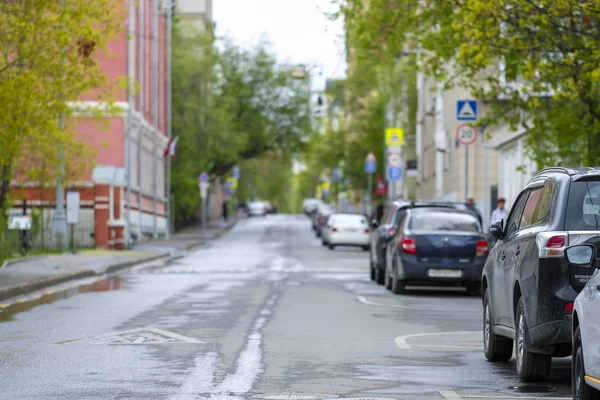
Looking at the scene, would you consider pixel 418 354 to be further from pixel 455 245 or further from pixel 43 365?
pixel 455 245

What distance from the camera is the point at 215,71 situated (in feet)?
264

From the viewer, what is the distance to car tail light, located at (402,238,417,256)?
2470 centimetres

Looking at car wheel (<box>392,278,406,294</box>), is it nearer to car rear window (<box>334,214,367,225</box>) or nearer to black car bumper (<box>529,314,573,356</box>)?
black car bumper (<box>529,314,573,356</box>)

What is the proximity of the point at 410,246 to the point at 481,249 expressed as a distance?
→ 124 centimetres

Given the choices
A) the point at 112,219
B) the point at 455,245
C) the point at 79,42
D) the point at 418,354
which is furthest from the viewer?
the point at 112,219

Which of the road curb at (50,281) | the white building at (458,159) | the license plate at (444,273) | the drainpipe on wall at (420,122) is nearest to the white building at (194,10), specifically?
the drainpipe on wall at (420,122)

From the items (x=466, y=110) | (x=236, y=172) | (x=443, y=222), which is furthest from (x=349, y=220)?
(x=236, y=172)

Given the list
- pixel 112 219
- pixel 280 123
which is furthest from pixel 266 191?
pixel 112 219

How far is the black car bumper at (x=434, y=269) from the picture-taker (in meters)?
24.7

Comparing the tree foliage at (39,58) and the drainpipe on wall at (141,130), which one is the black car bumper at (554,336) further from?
the drainpipe on wall at (141,130)

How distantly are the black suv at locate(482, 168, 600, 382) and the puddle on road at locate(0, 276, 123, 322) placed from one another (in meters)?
8.35

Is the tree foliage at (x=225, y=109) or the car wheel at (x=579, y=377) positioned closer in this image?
the car wheel at (x=579, y=377)

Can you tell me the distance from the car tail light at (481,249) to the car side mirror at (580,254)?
14.4 meters

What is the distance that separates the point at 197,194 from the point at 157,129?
4.94 m
